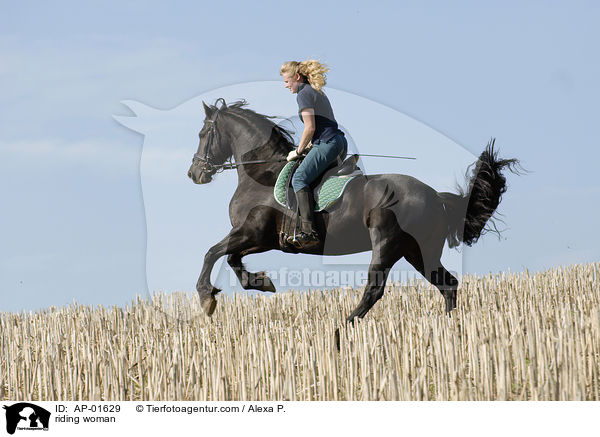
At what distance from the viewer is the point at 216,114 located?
9406mm

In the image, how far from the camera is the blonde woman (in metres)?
7.89

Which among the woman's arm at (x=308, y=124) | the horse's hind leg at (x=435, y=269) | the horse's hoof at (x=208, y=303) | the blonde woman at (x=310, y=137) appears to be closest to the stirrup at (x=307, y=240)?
the blonde woman at (x=310, y=137)

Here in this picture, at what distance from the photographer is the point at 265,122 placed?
9172mm

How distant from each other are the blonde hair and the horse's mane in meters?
1.07

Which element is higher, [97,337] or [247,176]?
[247,176]

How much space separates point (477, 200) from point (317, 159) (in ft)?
6.79

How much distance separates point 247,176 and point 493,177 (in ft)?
9.39

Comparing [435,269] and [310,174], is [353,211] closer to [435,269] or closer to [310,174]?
[310,174]

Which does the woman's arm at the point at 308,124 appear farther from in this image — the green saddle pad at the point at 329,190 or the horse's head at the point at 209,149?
the horse's head at the point at 209,149

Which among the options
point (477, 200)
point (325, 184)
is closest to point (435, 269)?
point (477, 200)

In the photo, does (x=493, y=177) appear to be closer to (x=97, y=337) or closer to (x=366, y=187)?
(x=366, y=187)
